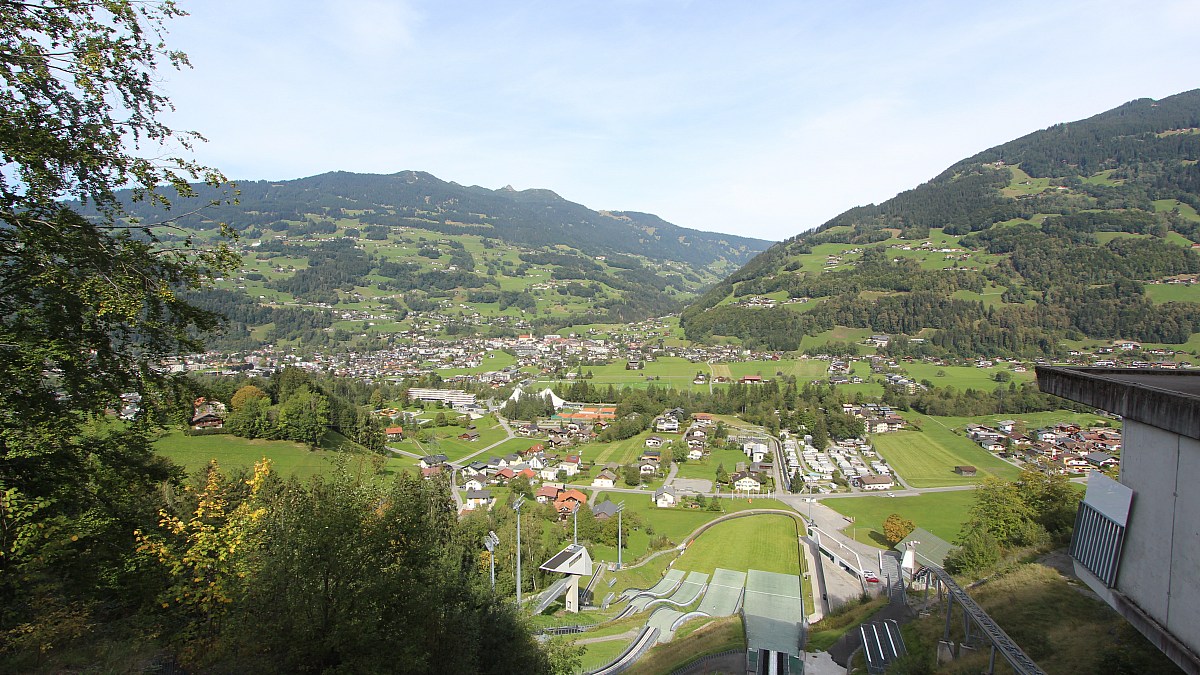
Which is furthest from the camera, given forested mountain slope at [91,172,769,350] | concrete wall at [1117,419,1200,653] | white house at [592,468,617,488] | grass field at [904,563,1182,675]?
forested mountain slope at [91,172,769,350]

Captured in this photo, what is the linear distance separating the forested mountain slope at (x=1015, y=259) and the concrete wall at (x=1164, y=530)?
9027cm

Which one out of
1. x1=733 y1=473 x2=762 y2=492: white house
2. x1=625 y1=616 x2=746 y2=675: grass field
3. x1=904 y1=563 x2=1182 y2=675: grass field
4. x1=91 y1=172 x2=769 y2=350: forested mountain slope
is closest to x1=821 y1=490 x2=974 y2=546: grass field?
x1=733 y1=473 x2=762 y2=492: white house

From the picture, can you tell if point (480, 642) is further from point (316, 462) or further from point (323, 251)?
point (323, 251)

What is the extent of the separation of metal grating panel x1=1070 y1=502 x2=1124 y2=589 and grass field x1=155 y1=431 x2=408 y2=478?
32096 millimetres

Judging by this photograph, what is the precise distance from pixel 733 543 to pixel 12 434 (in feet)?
92.1

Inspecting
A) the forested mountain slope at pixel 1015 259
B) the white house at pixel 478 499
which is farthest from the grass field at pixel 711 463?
the forested mountain slope at pixel 1015 259

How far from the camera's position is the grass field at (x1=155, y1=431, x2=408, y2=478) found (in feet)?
103

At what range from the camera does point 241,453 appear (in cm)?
3438

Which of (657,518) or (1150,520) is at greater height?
(1150,520)

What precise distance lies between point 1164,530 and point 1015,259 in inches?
4794

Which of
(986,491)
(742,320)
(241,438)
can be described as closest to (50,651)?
(986,491)

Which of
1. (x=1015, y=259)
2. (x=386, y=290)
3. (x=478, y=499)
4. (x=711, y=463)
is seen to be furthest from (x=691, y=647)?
(x=386, y=290)

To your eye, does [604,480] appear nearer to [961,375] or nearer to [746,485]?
[746,485]

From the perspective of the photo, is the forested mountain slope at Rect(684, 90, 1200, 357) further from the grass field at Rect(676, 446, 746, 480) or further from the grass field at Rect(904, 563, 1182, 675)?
the grass field at Rect(904, 563, 1182, 675)
